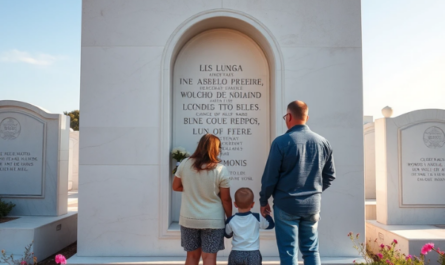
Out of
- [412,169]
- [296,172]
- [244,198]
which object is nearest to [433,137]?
[412,169]

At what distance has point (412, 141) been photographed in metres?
6.57

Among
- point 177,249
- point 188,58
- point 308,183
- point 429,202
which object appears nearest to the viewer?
point 308,183

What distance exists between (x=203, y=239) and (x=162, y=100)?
240 cm

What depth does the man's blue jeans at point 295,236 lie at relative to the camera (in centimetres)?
319

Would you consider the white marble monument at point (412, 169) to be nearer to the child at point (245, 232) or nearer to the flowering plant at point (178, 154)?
the flowering plant at point (178, 154)

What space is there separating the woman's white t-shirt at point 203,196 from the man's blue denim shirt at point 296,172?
439 millimetres

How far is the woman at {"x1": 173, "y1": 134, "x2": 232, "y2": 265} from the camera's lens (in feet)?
11.0

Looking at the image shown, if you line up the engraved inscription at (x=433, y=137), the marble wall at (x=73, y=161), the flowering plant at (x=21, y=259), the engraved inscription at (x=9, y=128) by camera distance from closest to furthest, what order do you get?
the flowering plant at (x=21, y=259) → the engraved inscription at (x=433, y=137) → the engraved inscription at (x=9, y=128) → the marble wall at (x=73, y=161)

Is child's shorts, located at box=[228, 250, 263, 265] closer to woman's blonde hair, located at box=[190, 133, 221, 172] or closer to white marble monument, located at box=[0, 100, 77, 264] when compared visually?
woman's blonde hair, located at box=[190, 133, 221, 172]

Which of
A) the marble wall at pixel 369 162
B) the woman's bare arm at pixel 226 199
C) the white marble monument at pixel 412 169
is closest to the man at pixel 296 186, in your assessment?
the woman's bare arm at pixel 226 199

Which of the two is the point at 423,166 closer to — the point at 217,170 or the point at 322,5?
the point at 322,5

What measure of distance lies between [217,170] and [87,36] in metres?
3.28

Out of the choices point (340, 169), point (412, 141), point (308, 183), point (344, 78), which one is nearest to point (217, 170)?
point (308, 183)

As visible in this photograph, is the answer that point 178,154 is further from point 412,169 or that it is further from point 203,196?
point 412,169
